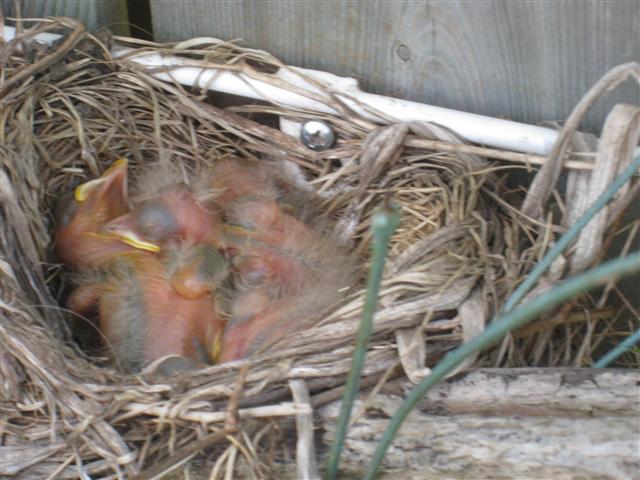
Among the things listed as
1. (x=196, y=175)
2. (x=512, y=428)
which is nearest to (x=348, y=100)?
(x=196, y=175)

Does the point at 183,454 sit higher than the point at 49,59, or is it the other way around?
the point at 49,59

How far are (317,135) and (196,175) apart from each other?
234mm

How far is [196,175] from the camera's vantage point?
180 cm

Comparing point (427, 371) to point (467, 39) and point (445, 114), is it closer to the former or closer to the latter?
point (445, 114)

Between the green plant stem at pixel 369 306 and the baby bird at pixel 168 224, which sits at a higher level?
the green plant stem at pixel 369 306

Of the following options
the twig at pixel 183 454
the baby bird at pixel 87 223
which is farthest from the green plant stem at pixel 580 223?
the baby bird at pixel 87 223

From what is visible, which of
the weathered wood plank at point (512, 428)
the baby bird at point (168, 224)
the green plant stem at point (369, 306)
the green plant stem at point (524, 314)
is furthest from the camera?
the baby bird at point (168, 224)

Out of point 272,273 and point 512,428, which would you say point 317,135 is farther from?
point 512,428

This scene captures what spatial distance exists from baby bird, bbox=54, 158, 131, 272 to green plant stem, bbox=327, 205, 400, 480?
636mm

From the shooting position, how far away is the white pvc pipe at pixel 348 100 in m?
1.60

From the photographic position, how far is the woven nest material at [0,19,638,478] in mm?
1318

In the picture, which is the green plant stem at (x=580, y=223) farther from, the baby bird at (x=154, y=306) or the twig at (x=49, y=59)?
the twig at (x=49, y=59)

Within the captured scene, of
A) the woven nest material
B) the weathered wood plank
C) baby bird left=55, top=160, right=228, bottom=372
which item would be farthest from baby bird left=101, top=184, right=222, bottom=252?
the weathered wood plank

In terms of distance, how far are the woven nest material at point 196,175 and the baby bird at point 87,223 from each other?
0.11 ft
